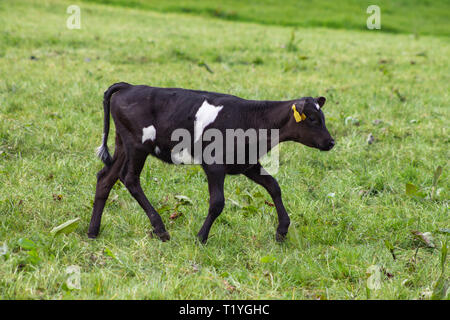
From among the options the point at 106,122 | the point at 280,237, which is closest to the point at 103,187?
the point at 106,122

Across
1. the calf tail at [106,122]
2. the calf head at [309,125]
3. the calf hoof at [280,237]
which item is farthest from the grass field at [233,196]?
the calf head at [309,125]

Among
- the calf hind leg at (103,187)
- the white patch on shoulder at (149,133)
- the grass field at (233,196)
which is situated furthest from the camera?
the calf hind leg at (103,187)

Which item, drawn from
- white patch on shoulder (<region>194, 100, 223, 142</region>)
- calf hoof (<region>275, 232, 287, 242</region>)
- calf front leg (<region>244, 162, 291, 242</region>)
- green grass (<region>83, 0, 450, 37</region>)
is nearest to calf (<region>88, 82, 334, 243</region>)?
white patch on shoulder (<region>194, 100, 223, 142</region>)

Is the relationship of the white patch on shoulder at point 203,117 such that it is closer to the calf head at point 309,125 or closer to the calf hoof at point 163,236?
the calf head at point 309,125

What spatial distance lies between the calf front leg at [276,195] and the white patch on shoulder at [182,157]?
0.52m

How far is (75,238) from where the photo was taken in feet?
13.4

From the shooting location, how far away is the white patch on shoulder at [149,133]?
4168mm

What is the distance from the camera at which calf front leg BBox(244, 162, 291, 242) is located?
14.3ft

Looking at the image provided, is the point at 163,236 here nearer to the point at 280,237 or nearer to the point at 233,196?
the point at 280,237

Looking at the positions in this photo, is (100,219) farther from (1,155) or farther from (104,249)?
(1,155)

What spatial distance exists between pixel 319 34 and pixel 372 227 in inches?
575

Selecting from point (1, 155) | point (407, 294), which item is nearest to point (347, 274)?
point (407, 294)

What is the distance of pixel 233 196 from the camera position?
521cm

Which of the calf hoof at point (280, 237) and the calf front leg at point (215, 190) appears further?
the calf hoof at point (280, 237)
